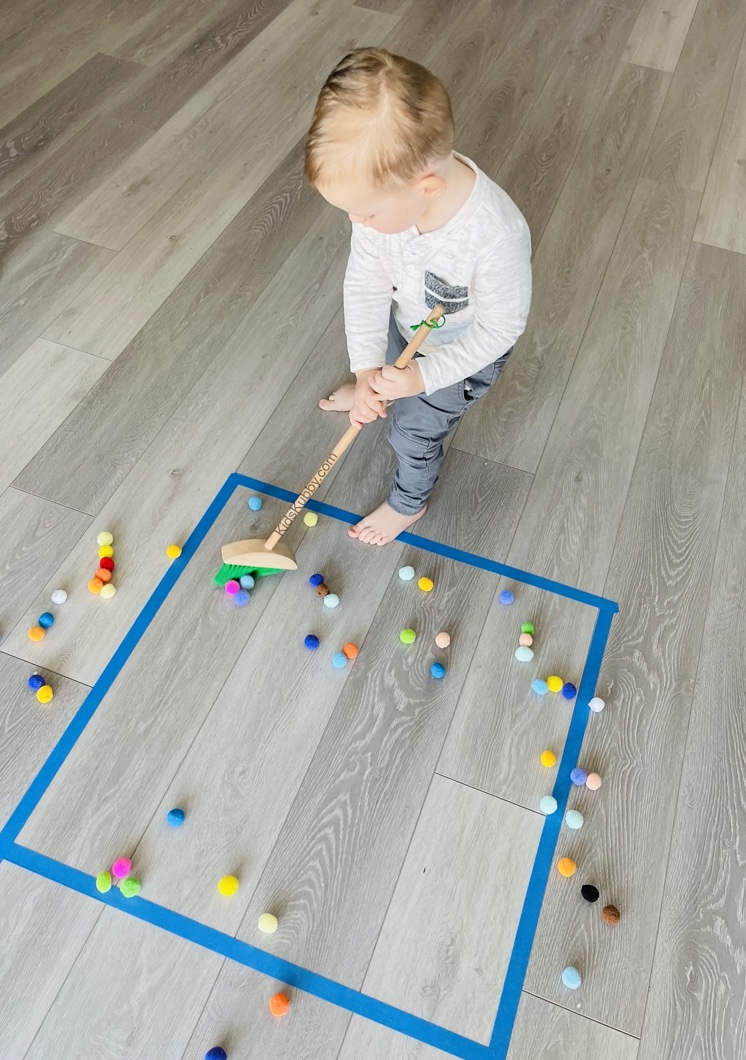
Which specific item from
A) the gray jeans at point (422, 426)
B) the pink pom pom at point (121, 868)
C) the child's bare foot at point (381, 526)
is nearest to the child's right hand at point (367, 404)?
the gray jeans at point (422, 426)

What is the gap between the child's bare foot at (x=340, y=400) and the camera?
1800 mm

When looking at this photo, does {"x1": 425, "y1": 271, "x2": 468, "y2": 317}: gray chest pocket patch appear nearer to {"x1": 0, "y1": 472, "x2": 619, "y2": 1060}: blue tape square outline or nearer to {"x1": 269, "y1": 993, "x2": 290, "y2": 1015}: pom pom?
{"x1": 0, "y1": 472, "x2": 619, "y2": 1060}: blue tape square outline

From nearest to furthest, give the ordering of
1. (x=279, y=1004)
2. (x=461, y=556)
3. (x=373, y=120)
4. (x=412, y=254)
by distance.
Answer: (x=373, y=120) → (x=279, y=1004) → (x=412, y=254) → (x=461, y=556)

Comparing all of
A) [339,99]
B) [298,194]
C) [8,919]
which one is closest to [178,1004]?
[8,919]

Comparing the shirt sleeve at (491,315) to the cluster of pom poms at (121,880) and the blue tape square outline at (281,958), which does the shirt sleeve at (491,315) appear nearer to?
the blue tape square outline at (281,958)

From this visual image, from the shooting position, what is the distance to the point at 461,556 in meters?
1.63

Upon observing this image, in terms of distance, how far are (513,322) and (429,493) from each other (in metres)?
0.47

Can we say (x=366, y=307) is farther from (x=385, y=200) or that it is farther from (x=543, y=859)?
(x=543, y=859)

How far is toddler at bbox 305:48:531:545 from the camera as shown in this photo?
1.01m

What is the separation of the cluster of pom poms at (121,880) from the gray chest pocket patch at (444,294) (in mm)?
1016

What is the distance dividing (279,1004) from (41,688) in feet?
2.11

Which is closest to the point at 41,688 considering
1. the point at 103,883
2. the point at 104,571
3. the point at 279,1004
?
the point at 104,571

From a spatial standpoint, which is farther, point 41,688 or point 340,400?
point 340,400

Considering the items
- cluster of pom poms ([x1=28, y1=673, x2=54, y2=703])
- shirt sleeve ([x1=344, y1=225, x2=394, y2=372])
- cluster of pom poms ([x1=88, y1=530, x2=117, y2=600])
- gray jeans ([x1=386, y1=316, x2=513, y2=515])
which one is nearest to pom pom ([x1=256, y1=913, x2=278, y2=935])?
cluster of pom poms ([x1=28, y1=673, x2=54, y2=703])
